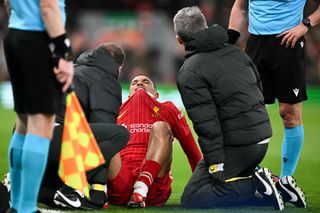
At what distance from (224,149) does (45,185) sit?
4.74 ft

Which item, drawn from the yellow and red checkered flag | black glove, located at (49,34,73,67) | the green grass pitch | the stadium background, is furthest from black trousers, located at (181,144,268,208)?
the stadium background

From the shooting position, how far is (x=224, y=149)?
273 inches

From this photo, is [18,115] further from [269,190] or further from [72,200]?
[269,190]

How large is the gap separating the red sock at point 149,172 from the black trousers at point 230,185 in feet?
0.99

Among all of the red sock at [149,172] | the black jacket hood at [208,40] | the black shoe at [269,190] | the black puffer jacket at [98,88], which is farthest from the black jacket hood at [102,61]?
the black shoe at [269,190]

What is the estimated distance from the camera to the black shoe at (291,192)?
7.20 metres

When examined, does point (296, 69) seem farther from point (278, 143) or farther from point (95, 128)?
point (278, 143)

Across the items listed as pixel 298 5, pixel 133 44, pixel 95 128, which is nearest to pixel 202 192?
pixel 95 128

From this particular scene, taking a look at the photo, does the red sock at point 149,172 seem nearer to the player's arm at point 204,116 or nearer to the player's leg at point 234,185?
the player's leg at point 234,185

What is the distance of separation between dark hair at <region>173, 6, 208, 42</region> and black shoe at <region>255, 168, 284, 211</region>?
Result: 1.26 metres

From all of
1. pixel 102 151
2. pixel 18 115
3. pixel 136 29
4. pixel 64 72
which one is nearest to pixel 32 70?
pixel 64 72

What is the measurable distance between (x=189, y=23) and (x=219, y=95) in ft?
2.08

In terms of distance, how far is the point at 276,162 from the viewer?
36.2ft

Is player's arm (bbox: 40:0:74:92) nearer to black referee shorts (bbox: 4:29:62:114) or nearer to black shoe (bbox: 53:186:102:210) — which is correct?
black referee shorts (bbox: 4:29:62:114)
